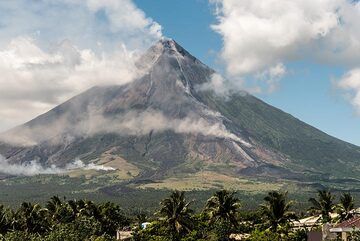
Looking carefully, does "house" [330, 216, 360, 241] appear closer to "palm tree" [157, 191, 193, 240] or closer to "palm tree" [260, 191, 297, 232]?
"palm tree" [260, 191, 297, 232]

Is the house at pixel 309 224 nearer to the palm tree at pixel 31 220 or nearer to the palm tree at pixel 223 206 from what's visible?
the palm tree at pixel 223 206

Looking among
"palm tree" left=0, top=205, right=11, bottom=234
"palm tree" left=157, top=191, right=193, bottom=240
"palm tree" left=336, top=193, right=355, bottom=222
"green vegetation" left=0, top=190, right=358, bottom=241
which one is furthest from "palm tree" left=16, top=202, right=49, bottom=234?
"palm tree" left=336, top=193, right=355, bottom=222

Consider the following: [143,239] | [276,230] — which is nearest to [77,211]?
[143,239]

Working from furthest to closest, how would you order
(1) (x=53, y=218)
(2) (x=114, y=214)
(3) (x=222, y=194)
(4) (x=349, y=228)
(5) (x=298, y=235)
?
(2) (x=114, y=214), (1) (x=53, y=218), (3) (x=222, y=194), (5) (x=298, y=235), (4) (x=349, y=228)

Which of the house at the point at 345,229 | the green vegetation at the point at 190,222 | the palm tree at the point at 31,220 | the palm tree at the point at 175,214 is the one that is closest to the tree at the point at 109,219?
the green vegetation at the point at 190,222

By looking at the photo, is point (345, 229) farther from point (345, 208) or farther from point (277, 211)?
point (345, 208)

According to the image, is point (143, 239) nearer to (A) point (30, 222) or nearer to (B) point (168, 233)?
(B) point (168, 233)

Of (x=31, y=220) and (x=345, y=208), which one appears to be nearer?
(x=345, y=208)

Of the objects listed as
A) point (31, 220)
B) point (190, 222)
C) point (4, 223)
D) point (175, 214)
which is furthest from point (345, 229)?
point (31, 220)
